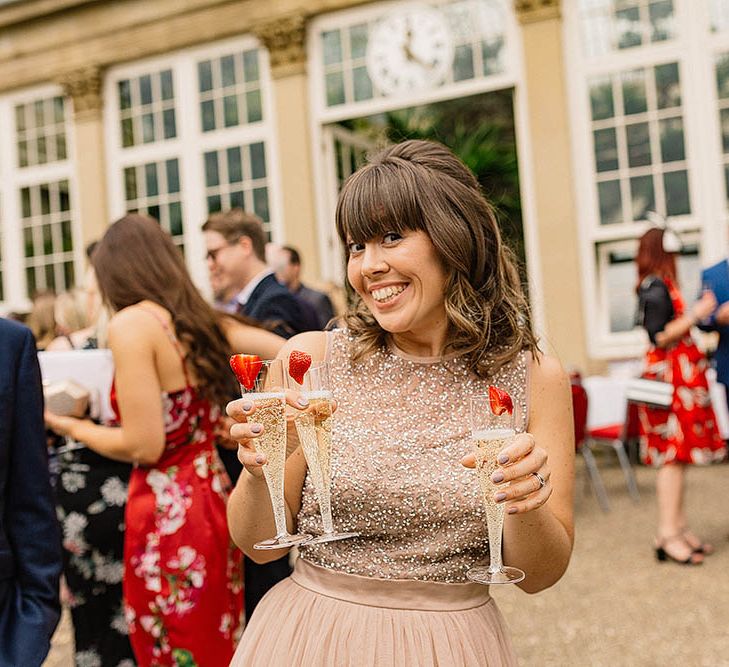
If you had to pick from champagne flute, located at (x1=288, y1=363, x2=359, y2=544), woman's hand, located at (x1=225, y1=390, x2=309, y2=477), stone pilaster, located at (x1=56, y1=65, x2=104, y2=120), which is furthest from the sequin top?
stone pilaster, located at (x1=56, y1=65, x2=104, y2=120)

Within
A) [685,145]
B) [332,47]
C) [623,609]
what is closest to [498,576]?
[623,609]

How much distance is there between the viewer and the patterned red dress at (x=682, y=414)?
17.3 ft

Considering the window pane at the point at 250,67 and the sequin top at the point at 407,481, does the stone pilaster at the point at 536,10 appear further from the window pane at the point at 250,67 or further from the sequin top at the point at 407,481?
the sequin top at the point at 407,481

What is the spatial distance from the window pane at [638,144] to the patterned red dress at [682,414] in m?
3.83

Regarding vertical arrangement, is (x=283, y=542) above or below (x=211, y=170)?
below

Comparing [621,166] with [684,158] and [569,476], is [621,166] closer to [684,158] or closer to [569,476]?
[684,158]

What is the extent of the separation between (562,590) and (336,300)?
165 inches

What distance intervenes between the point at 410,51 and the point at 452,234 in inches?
320

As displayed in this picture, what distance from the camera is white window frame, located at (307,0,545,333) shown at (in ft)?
29.5

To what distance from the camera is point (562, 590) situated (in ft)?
15.7

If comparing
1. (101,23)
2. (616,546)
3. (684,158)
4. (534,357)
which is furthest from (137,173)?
(534,357)

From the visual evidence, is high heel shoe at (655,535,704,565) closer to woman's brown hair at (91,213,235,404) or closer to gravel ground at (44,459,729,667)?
gravel ground at (44,459,729,667)

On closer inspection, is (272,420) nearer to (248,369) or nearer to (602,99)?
(248,369)

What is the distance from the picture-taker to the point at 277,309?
364 centimetres
